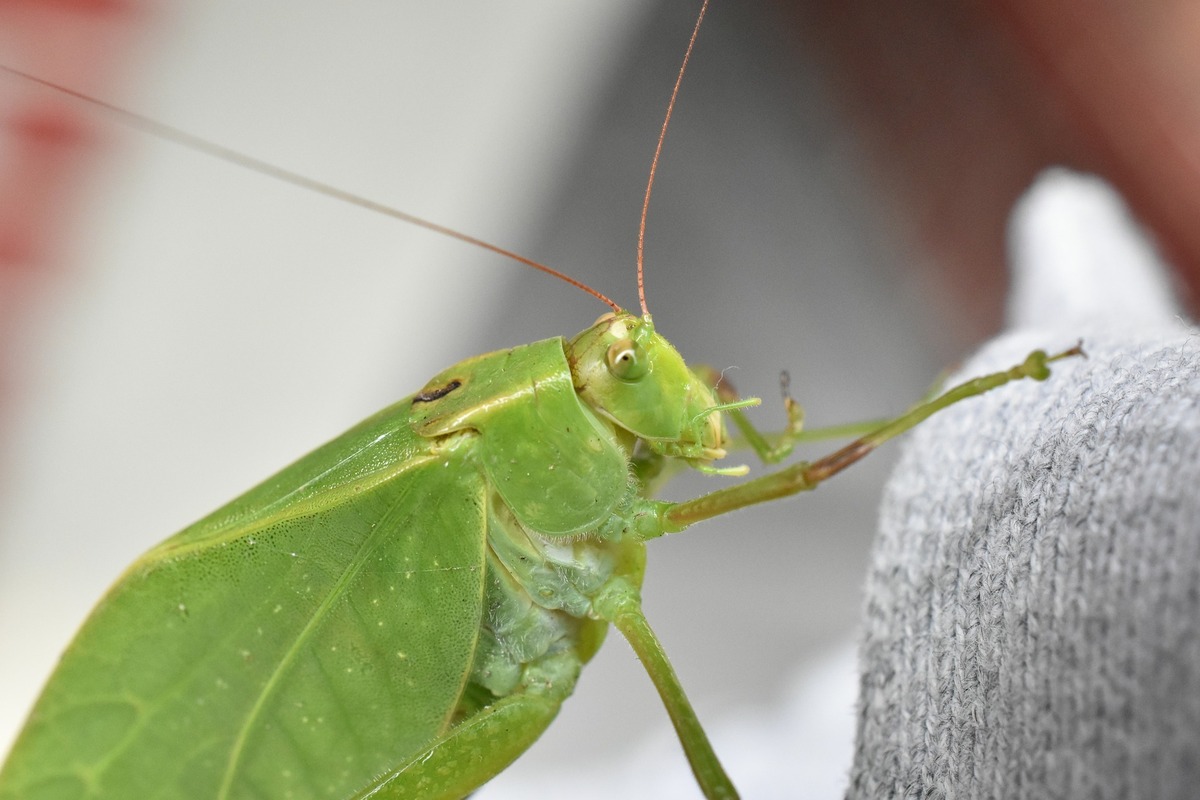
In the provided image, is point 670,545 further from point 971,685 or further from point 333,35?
point 333,35

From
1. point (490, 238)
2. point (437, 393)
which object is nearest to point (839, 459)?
point (437, 393)

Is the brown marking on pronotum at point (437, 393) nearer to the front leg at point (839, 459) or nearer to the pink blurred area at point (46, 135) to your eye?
the front leg at point (839, 459)

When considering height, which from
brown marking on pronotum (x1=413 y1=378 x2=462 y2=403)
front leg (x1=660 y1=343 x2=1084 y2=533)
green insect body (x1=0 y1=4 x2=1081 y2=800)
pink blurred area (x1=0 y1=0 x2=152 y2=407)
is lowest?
front leg (x1=660 y1=343 x2=1084 y2=533)

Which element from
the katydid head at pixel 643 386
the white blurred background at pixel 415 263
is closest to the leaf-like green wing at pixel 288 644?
the katydid head at pixel 643 386

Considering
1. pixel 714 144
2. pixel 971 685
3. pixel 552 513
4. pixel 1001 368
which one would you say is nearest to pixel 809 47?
pixel 714 144

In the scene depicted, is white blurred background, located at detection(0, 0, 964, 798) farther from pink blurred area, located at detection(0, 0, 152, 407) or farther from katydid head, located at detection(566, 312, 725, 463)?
katydid head, located at detection(566, 312, 725, 463)

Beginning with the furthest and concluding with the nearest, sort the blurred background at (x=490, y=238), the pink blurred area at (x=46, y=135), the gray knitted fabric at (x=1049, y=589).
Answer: the pink blurred area at (x=46, y=135) < the blurred background at (x=490, y=238) < the gray knitted fabric at (x=1049, y=589)

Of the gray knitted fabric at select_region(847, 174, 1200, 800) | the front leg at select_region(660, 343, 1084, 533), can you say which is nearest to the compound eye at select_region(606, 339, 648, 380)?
the front leg at select_region(660, 343, 1084, 533)
